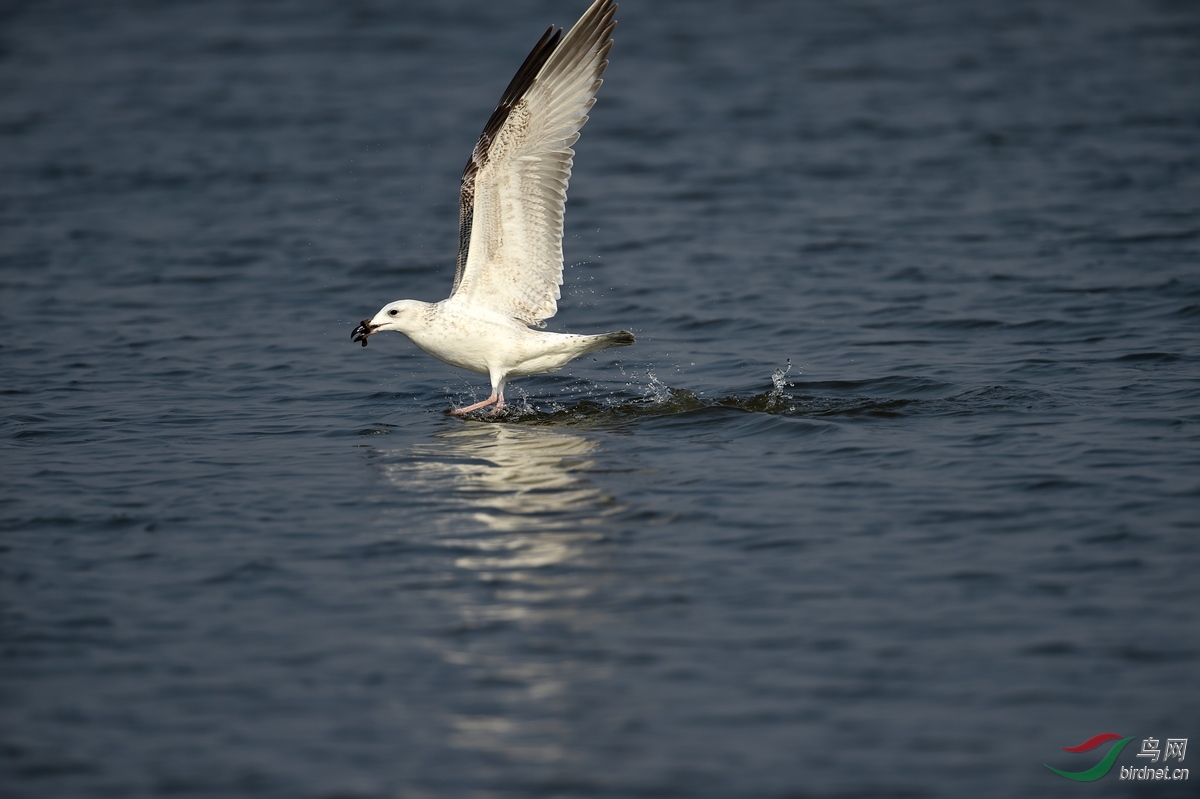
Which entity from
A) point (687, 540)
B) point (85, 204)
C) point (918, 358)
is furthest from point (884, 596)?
point (85, 204)

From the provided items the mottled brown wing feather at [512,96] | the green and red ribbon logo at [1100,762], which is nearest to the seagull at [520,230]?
the mottled brown wing feather at [512,96]

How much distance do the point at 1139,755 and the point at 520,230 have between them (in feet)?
18.4

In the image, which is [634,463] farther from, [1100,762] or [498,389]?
[1100,762]

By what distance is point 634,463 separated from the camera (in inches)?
330

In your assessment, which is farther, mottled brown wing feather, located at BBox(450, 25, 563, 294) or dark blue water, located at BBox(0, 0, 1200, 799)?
mottled brown wing feather, located at BBox(450, 25, 563, 294)

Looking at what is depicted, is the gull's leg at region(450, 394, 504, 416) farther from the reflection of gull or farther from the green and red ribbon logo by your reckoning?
the green and red ribbon logo

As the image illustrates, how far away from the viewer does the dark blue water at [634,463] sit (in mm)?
5270

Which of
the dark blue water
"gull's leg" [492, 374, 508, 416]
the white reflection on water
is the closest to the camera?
the dark blue water

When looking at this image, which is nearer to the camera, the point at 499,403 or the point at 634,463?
the point at 634,463

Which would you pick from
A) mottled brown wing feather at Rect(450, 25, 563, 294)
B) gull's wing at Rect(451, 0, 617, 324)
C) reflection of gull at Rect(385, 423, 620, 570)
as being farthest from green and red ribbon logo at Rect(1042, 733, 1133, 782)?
mottled brown wing feather at Rect(450, 25, 563, 294)

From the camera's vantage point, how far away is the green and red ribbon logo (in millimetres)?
4918

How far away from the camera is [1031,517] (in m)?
7.05

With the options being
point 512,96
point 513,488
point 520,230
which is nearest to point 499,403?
point 520,230

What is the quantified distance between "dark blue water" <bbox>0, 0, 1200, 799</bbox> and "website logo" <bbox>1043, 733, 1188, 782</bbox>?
1.9 inches
